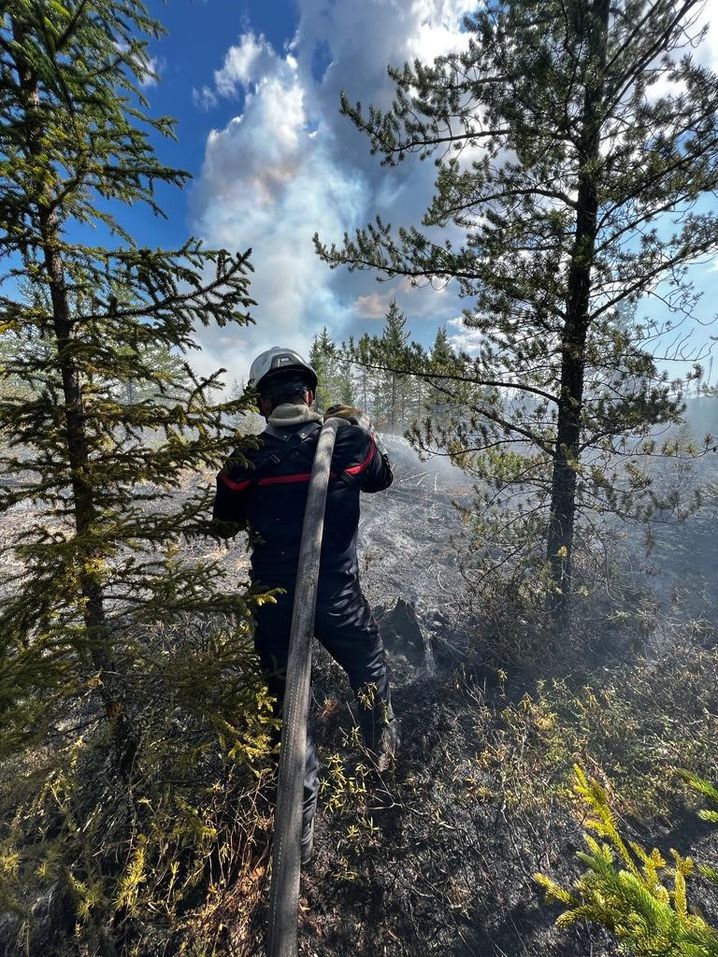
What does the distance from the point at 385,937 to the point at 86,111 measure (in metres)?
5.60

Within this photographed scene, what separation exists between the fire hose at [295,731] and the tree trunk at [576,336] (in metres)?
3.15

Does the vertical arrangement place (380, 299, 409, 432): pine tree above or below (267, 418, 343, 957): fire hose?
above

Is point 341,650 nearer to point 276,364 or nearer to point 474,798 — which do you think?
point 474,798

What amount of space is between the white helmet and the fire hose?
75 centimetres

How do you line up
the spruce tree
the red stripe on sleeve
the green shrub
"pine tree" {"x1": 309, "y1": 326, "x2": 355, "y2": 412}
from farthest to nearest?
"pine tree" {"x1": 309, "y1": 326, "x2": 355, "y2": 412}
the red stripe on sleeve
the spruce tree
the green shrub

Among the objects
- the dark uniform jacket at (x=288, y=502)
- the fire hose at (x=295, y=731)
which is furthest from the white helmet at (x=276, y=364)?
the fire hose at (x=295, y=731)

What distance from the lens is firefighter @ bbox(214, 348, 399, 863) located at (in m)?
3.11

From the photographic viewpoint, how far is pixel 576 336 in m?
4.68

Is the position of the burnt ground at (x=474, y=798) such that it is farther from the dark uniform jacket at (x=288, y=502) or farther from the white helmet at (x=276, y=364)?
the white helmet at (x=276, y=364)

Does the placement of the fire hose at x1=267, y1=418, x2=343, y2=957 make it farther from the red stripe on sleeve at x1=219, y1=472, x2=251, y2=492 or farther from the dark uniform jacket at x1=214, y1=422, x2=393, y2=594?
the red stripe on sleeve at x1=219, y1=472, x2=251, y2=492

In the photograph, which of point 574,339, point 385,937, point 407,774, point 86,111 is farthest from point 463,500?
point 86,111

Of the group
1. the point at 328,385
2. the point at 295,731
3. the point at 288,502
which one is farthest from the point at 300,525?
the point at 328,385

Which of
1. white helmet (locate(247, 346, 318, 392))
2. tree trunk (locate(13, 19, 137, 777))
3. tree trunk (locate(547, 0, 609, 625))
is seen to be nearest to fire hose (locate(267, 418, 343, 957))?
white helmet (locate(247, 346, 318, 392))

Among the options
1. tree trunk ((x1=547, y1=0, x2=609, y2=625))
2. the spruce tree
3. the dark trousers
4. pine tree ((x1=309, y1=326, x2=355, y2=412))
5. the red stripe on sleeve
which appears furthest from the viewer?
pine tree ((x1=309, y1=326, x2=355, y2=412))
